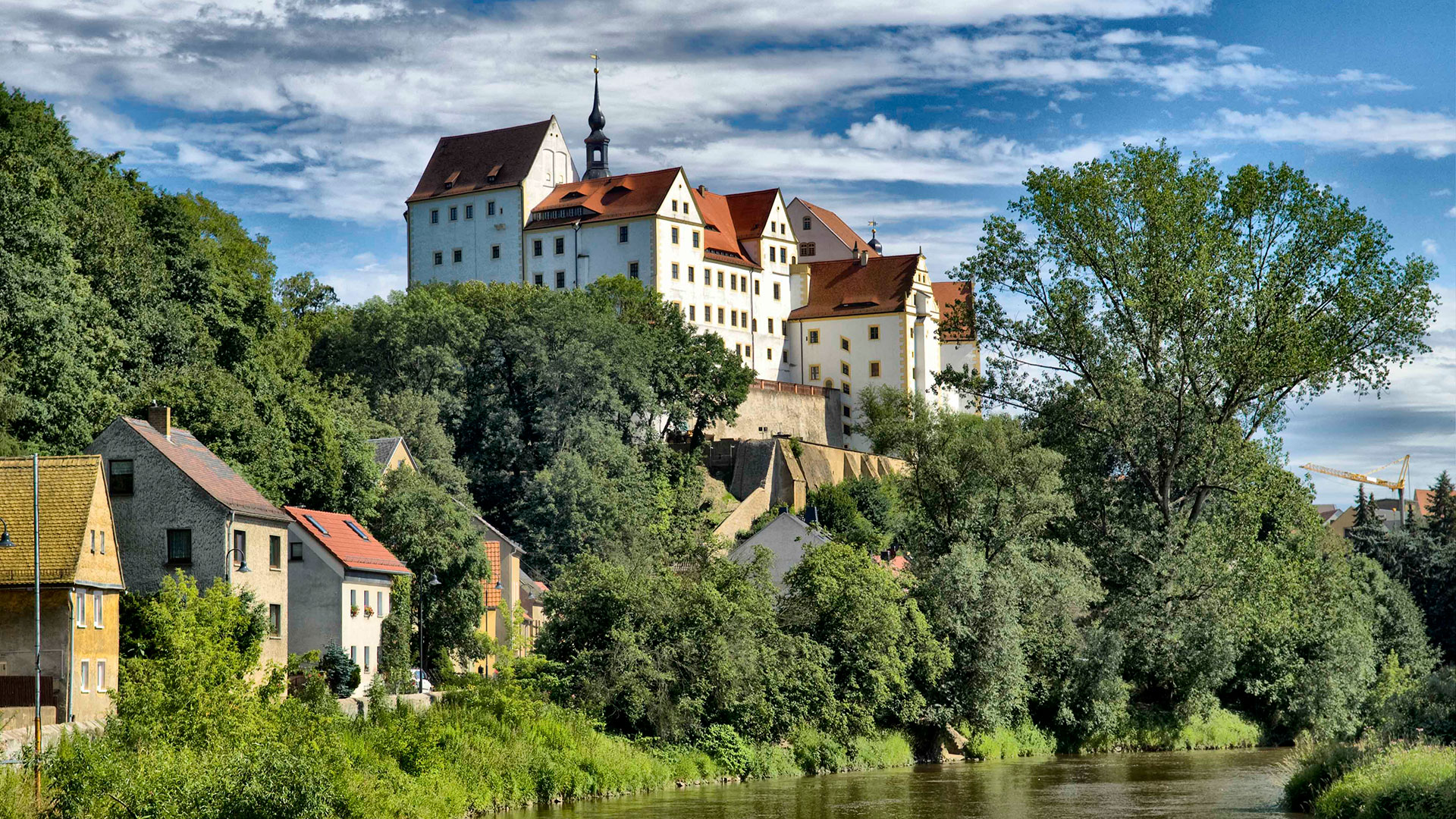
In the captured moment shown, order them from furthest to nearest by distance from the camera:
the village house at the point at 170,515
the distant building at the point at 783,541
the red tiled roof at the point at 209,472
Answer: the distant building at the point at 783,541 < the red tiled roof at the point at 209,472 < the village house at the point at 170,515

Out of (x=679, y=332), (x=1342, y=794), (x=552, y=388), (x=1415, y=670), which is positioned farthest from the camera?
(x=679, y=332)

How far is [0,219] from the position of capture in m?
46.5

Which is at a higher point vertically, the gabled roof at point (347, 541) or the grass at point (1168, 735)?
the gabled roof at point (347, 541)

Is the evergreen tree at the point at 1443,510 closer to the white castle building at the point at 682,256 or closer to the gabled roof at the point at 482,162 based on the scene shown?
the white castle building at the point at 682,256

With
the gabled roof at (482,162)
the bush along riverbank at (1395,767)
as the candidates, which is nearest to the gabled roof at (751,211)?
the gabled roof at (482,162)

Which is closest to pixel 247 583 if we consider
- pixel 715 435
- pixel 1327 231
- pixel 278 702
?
pixel 278 702

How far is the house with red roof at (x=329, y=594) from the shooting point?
44.5 m

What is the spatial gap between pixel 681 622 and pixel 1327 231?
2114 centimetres

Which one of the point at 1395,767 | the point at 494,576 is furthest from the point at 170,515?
the point at 1395,767

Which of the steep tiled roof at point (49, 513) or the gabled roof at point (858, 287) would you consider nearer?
the steep tiled roof at point (49, 513)

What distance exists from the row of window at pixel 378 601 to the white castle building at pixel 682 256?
51.2 meters

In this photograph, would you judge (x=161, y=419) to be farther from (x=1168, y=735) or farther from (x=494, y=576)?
(x=1168, y=735)

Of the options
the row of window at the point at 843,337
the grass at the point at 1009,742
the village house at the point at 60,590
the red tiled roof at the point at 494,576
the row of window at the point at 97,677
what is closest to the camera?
the village house at the point at 60,590

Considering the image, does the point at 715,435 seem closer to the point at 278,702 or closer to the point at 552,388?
the point at 552,388
